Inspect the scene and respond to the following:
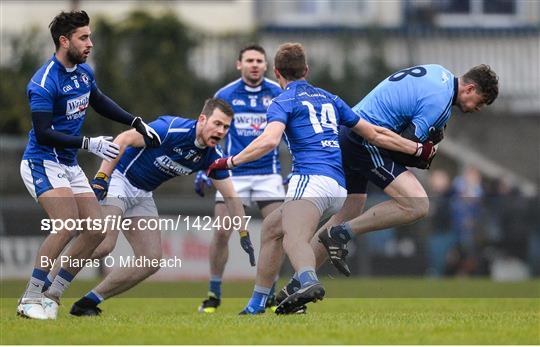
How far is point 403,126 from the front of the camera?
11875 mm

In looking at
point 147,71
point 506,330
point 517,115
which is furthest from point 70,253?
point 517,115

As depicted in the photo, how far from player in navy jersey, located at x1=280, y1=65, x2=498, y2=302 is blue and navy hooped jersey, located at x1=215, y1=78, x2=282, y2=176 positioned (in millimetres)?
2456

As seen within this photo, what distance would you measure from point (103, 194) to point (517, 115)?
47.9 ft

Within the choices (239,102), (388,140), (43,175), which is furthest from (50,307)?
(239,102)

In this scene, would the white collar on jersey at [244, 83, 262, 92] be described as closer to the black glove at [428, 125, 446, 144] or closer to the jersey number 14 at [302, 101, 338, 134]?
the black glove at [428, 125, 446, 144]

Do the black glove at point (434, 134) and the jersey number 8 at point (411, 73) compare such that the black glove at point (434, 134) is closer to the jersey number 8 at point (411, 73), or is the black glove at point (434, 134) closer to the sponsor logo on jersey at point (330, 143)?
the jersey number 8 at point (411, 73)

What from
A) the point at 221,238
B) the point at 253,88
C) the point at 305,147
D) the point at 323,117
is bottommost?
the point at 221,238

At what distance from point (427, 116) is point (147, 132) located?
2474mm

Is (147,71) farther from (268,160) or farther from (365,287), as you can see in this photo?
(268,160)

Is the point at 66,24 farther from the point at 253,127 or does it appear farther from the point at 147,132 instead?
the point at 253,127

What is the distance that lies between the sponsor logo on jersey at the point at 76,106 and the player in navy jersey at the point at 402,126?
236cm

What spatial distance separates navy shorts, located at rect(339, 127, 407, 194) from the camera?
38.6 feet

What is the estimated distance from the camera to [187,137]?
11969 mm

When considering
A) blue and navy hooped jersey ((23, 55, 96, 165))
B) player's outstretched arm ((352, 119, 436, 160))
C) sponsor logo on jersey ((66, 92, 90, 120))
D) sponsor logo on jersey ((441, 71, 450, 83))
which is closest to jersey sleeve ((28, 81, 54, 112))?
blue and navy hooped jersey ((23, 55, 96, 165))
